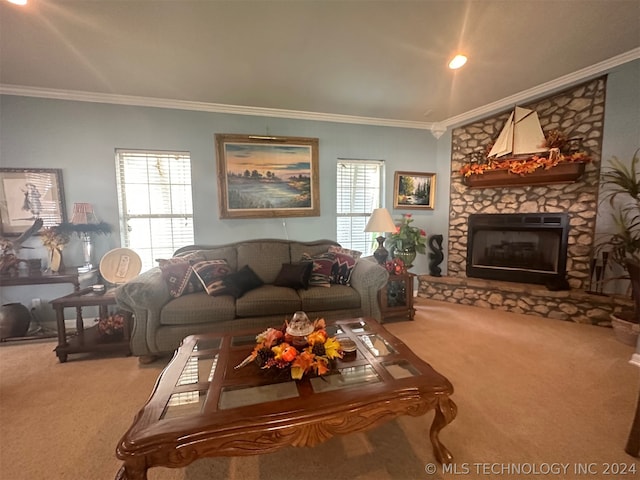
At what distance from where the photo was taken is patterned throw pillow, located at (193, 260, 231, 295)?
2.59 m

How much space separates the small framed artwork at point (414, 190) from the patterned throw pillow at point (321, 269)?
1.68 meters

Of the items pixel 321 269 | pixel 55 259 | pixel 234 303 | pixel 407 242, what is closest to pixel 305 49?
pixel 321 269

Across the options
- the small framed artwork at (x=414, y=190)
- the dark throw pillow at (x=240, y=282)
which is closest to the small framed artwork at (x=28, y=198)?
the dark throw pillow at (x=240, y=282)

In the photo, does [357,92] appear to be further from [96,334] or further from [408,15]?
[96,334]

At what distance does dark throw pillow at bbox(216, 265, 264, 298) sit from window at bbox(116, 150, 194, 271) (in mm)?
1100

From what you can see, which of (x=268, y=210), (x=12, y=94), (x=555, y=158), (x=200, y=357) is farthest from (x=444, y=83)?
(x=12, y=94)

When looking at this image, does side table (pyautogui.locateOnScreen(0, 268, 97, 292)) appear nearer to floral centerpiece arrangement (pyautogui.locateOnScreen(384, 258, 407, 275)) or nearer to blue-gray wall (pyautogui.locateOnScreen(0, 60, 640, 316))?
blue-gray wall (pyautogui.locateOnScreen(0, 60, 640, 316))

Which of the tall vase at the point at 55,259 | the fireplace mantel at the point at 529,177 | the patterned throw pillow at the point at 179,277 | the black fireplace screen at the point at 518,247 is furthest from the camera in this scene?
the black fireplace screen at the point at 518,247

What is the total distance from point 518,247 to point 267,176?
359 centimetres

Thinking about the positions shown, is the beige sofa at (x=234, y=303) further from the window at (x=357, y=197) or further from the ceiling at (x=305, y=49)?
the ceiling at (x=305, y=49)

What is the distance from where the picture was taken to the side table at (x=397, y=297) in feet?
10.2

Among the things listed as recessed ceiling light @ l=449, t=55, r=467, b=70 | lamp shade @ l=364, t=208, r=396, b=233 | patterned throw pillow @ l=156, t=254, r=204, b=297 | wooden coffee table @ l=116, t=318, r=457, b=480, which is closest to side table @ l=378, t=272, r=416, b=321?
lamp shade @ l=364, t=208, r=396, b=233

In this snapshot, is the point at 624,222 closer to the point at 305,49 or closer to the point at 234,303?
the point at 305,49

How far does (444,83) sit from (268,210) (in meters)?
2.57
